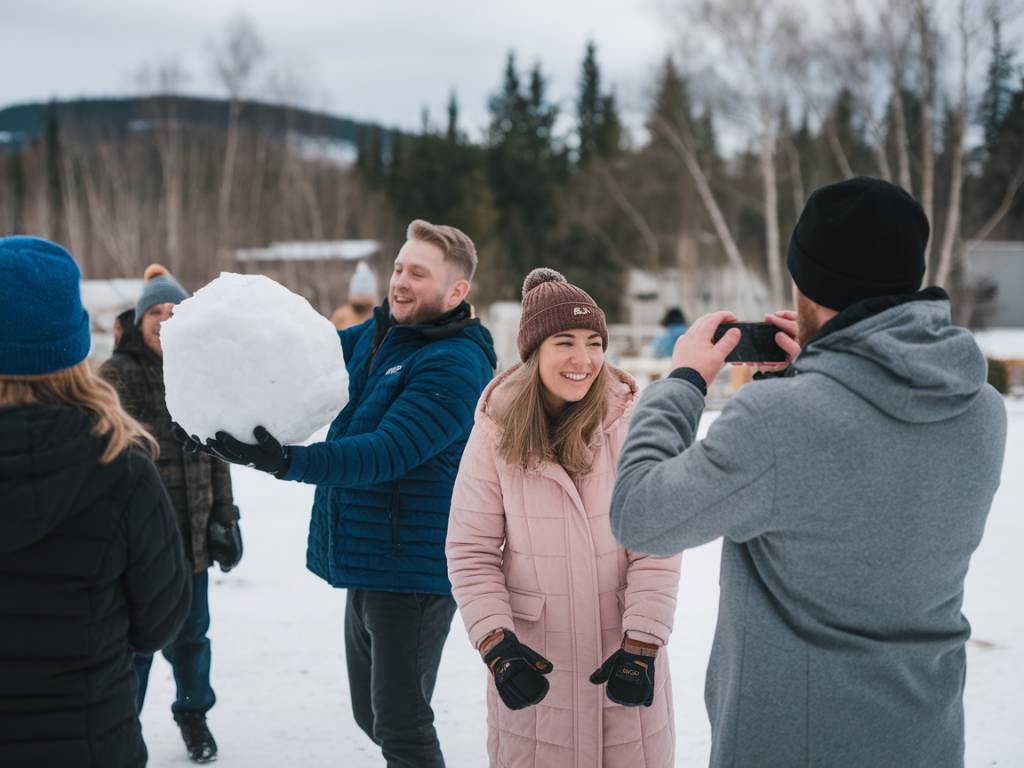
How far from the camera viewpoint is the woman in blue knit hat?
1.58 meters

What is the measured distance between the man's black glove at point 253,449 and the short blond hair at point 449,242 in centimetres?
99

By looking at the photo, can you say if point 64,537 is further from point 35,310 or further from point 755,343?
point 755,343

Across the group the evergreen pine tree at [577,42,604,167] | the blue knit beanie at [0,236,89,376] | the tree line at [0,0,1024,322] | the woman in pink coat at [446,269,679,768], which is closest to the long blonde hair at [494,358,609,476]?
the woman in pink coat at [446,269,679,768]

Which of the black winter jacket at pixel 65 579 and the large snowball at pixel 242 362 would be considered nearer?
the black winter jacket at pixel 65 579

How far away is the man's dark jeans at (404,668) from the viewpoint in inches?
101

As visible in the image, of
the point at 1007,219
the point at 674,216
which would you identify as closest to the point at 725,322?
the point at 674,216

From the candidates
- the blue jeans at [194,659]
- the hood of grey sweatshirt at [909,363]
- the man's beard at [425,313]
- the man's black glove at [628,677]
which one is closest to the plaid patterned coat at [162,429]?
the blue jeans at [194,659]

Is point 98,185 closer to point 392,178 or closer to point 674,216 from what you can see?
point 392,178

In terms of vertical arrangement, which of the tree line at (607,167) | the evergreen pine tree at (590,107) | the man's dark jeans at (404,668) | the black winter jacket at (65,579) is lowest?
the man's dark jeans at (404,668)

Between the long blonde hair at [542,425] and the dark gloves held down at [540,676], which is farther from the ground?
the long blonde hair at [542,425]

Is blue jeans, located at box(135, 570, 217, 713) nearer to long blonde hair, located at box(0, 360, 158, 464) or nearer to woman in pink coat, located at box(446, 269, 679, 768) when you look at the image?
woman in pink coat, located at box(446, 269, 679, 768)

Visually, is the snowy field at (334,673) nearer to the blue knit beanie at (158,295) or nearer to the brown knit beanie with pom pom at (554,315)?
the blue knit beanie at (158,295)

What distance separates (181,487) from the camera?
137 inches

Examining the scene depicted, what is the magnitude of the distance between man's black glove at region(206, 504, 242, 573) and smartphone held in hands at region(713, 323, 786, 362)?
2.51 meters
